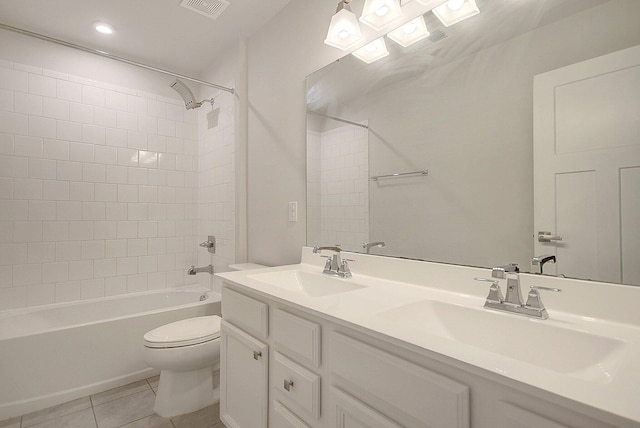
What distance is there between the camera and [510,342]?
858 mm

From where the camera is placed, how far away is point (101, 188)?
2.64 metres

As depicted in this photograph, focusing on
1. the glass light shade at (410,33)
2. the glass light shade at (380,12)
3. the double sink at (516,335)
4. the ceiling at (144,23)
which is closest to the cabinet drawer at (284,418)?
the double sink at (516,335)

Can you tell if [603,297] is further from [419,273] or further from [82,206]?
[82,206]

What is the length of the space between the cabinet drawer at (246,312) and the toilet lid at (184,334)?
411 mm

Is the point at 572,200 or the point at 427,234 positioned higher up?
the point at 572,200

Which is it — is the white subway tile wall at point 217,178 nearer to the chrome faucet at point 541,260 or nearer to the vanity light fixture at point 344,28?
the vanity light fixture at point 344,28

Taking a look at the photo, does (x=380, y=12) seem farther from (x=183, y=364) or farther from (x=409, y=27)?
(x=183, y=364)

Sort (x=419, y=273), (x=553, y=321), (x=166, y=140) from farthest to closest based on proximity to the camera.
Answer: (x=166, y=140)
(x=419, y=273)
(x=553, y=321)

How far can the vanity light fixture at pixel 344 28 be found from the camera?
1537mm

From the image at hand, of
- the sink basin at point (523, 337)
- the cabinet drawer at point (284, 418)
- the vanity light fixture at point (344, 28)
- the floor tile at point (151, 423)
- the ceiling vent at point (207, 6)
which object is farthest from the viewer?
the ceiling vent at point (207, 6)

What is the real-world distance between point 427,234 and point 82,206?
2.68m

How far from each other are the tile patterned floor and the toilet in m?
0.06

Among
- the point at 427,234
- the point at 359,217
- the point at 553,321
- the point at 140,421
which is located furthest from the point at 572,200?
the point at 140,421

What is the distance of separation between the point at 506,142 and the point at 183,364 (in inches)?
74.7
